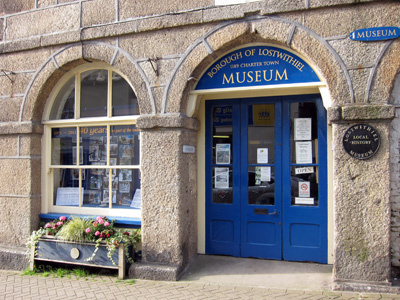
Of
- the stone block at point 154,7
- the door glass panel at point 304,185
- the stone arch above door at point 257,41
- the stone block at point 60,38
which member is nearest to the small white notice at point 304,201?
the door glass panel at point 304,185

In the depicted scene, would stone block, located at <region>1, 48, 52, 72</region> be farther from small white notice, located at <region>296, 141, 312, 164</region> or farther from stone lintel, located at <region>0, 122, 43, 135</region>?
small white notice, located at <region>296, 141, 312, 164</region>

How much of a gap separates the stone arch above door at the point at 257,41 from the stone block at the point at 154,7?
519 millimetres

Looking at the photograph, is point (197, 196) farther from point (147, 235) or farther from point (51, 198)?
point (51, 198)

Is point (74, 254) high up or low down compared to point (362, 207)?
down

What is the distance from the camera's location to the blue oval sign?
157 inches

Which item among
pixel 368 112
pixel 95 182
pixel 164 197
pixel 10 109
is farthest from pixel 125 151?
pixel 368 112

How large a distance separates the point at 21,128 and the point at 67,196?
1.34m

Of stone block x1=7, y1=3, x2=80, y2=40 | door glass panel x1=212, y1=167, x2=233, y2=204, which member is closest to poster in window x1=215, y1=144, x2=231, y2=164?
door glass panel x1=212, y1=167, x2=233, y2=204

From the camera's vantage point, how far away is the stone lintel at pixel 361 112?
12.9ft

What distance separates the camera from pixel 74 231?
16.1ft

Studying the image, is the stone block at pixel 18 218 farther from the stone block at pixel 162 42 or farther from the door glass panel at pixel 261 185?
the door glass panel at pixel 261 185

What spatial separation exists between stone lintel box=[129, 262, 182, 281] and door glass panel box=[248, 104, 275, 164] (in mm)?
1943

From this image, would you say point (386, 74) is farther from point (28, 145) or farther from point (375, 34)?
point (28, 145)

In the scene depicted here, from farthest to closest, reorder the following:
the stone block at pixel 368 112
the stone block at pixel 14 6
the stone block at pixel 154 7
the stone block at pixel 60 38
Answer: the stone block at pixel 14 6 < the stone block at pixel 60 38 < the stone block at pixel 154 7 < the stone block at pixel 368 112
